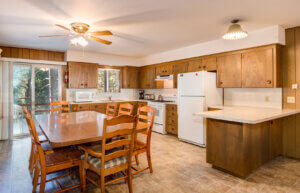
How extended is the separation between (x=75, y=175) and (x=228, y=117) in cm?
237

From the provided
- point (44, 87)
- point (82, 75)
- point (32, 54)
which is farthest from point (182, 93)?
point (32, 54)

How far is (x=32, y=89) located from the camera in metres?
4.90

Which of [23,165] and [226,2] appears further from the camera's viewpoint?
[23,165]

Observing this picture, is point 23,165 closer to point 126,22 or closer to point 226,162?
point 126,22

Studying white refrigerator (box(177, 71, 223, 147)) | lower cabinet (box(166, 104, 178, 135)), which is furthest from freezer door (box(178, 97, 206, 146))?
lower cabinet (box(166, 104, 178, 135))

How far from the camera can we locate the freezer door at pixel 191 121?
3.84m

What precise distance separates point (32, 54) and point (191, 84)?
442cm

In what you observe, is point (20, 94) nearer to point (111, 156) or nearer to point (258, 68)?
point (111, 156)

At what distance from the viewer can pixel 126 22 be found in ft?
9.97

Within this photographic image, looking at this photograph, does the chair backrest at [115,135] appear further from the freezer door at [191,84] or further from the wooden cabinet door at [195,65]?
the wooden cabinet door at [195,65]

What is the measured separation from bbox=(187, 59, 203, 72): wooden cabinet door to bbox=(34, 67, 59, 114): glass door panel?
392 centimetres

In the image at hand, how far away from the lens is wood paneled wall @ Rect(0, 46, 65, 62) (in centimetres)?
458

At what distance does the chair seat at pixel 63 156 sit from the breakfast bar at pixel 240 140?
184 centimetres

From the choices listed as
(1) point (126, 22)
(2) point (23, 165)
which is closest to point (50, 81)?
(2) point (23, 165)
